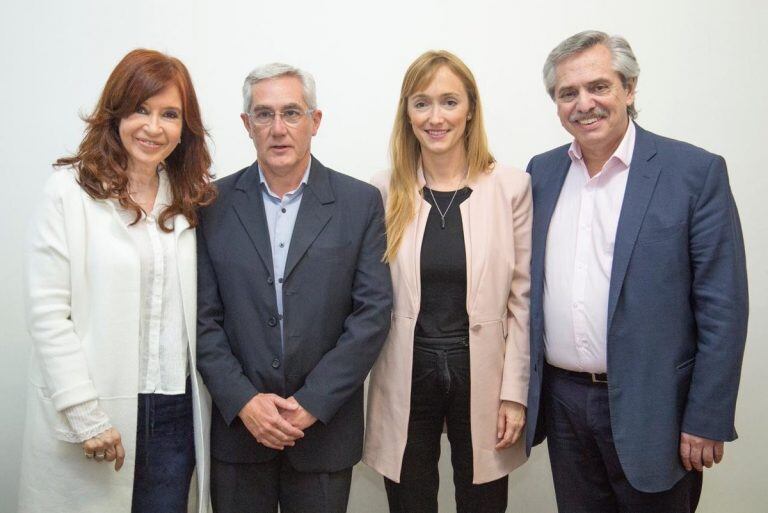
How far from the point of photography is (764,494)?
8.65 feet

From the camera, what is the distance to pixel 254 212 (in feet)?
5.80

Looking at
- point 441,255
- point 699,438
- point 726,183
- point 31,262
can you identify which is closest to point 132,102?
point 31,262

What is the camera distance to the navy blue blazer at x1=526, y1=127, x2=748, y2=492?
1.51 metres

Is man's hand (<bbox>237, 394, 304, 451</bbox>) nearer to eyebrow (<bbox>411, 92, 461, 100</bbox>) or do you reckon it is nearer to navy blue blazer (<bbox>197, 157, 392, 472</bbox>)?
navy blue blazer (<bbox>197, 157, 392, 472</bbox>)

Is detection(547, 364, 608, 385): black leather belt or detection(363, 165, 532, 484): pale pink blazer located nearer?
detection(547, 364, 608, 385): black leather belt

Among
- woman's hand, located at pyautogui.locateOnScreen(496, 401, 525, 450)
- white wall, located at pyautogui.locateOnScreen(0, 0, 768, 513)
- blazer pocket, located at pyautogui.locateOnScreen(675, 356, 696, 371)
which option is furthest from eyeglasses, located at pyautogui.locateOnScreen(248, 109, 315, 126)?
blazer pocket, located at pyautogui.locateOnScreen(675, 356, 696, 371)

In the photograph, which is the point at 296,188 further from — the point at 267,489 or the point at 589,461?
the point at 589,461

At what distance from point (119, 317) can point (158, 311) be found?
11 centimetres

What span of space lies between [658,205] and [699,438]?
64cm

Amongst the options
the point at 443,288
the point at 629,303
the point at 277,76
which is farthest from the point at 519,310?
the point at 277,76

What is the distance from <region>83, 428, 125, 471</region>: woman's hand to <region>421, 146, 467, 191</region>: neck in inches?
47.3

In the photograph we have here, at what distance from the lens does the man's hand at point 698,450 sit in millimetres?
1554

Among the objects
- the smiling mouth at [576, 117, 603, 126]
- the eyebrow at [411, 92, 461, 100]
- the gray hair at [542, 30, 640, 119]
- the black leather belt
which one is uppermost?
the gray hair at [542, 30, 640, 119]

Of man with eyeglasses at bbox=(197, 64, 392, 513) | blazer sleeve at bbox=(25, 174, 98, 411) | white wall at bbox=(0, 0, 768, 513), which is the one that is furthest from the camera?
white wall at bbox=(0, 0, 768, 513)
